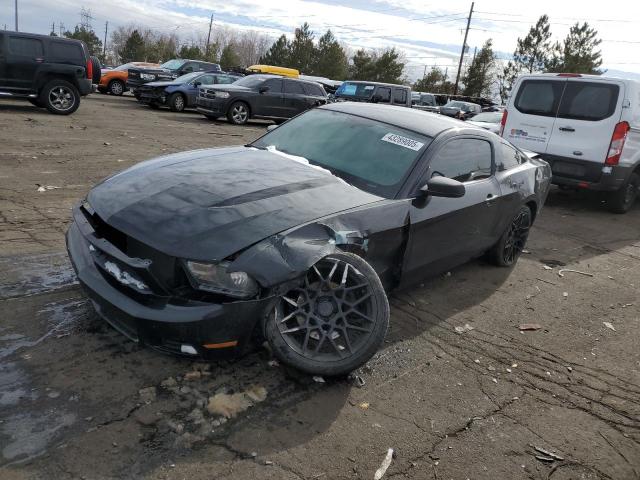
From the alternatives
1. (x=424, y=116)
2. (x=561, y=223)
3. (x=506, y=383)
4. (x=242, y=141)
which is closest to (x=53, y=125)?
(x=242, y=141)

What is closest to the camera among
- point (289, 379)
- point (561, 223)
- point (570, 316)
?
point (289, 379)

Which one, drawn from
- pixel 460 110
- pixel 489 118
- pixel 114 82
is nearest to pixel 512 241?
pixel 489 118

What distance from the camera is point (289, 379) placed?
10.0 ft

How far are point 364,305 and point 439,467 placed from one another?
0.98 m

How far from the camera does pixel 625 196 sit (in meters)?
8.71

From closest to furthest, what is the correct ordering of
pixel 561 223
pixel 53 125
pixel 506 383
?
1. pixel 506 383
2. pixel 561 223
3. pixel 53 125

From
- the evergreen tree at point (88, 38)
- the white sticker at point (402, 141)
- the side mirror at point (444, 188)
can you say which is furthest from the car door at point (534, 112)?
the evergreen tree at point (88, 38)

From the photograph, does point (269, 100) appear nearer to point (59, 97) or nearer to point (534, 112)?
point (59, 97)

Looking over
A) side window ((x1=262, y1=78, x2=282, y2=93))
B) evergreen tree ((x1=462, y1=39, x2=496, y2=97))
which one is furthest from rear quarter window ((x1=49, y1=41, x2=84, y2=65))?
evergreen tree ((x1=462, y1=39, x2=496, y2=97))

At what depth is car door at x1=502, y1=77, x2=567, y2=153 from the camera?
27.7ft

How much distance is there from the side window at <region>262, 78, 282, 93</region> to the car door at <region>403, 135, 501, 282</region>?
12.4m

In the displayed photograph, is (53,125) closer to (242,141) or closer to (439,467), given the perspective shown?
(242,141)

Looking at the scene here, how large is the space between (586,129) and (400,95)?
1102 cm

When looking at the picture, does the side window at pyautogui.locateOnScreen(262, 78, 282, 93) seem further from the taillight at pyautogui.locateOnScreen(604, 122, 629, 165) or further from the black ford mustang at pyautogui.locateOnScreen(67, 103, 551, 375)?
the black ford mustang at pyautogui.locateOnScreen(67, 103, 551, 375)
